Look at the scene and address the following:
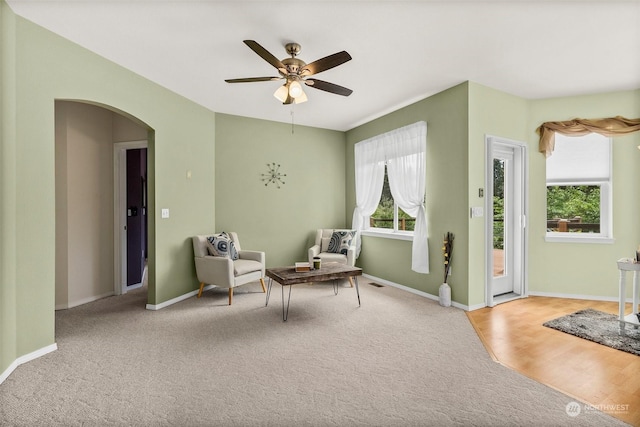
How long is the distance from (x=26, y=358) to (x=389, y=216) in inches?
183

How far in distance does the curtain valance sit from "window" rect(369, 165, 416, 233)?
81.2 inches

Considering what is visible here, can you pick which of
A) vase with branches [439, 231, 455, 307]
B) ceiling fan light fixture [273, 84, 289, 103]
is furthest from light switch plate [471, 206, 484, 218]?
ceiling fan light fixture [273, 84, 289, 103]

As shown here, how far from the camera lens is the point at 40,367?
2.35 metres

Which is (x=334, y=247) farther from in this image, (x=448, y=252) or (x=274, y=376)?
(x=274, y=376)

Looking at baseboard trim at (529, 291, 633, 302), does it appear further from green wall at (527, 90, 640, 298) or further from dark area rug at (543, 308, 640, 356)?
dark area rug at (543, 308, 640, 356)

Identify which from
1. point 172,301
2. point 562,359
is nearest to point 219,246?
point 172,301

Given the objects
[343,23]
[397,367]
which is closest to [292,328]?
[397,367]

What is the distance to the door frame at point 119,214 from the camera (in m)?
4.40

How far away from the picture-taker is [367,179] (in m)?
5.41

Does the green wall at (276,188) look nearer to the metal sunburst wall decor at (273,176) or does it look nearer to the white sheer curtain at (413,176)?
the metal sunburst wall decor at (273,176)

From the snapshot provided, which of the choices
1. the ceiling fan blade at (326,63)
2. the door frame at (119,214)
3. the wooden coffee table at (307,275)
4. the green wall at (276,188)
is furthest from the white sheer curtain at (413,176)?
the door frame at (119,214)

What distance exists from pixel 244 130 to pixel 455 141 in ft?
10.6

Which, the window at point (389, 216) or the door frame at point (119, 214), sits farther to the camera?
the window at point (389, 216)

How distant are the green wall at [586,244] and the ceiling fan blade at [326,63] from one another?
3.31 metres
